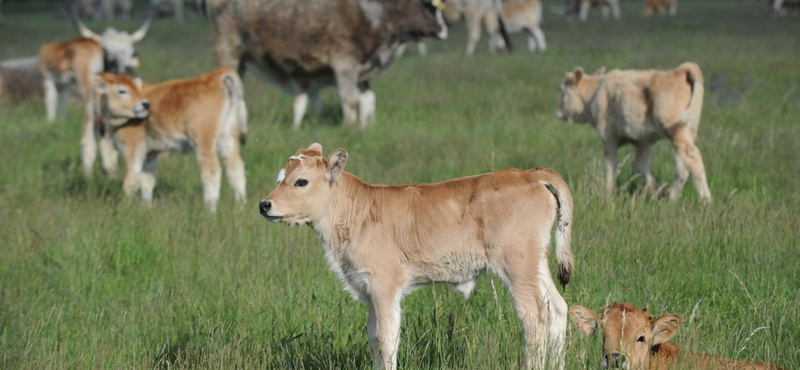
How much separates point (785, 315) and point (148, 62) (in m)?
20.3

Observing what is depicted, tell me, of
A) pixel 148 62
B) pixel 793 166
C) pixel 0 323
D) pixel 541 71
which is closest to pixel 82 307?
pixel 0 323

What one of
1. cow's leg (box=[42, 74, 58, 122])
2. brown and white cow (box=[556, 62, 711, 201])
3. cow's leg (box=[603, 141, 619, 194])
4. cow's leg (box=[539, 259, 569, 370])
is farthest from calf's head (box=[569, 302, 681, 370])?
cow's leg (box=[42, 74, 58, 122])

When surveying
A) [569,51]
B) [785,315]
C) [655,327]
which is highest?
[655,327]

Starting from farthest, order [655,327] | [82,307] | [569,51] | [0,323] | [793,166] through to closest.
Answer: [569,51], [793,166], [82,307], [0,323], [655,327]

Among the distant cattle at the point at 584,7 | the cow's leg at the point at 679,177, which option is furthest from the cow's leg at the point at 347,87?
the distant cattle at the point at 584,7

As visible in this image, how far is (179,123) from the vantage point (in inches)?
369

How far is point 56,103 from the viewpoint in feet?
52.0

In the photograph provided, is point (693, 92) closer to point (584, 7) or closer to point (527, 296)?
point (527, 296)

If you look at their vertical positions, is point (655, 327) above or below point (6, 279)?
above

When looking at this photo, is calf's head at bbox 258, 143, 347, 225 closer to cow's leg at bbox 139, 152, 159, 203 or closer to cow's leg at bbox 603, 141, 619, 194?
cow's leg at bbox 603, 141, 619, 194

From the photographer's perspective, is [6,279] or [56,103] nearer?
[6,279]

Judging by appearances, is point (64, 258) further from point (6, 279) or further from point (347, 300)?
point (347, 300)

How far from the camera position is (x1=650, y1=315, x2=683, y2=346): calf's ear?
429 cm

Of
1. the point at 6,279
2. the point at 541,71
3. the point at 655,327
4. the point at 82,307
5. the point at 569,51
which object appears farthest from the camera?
the point at 569,51
